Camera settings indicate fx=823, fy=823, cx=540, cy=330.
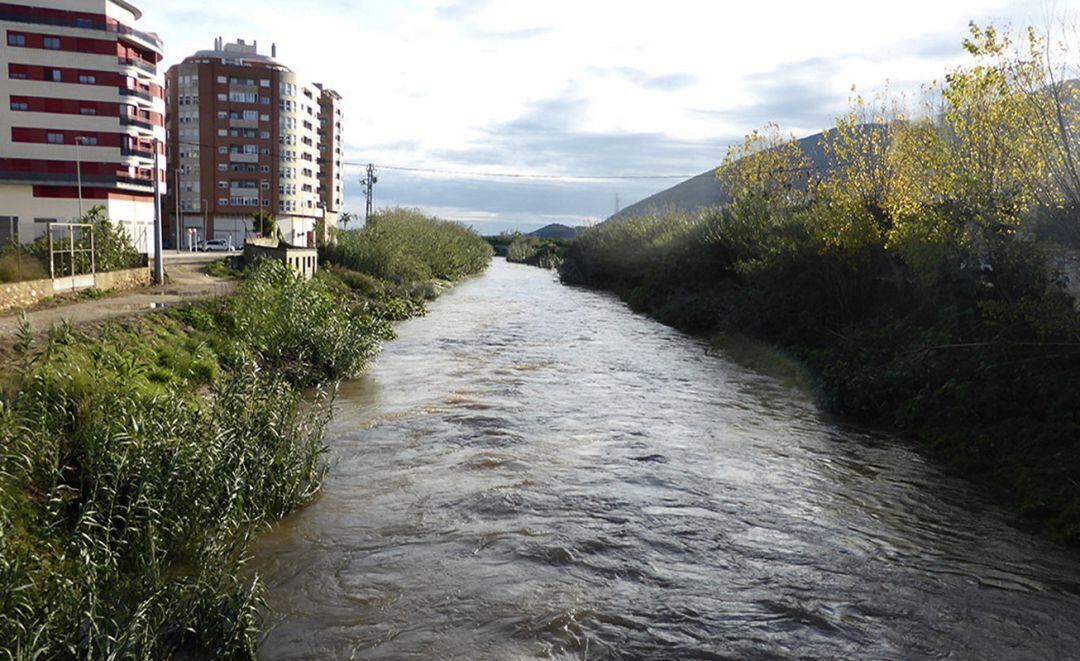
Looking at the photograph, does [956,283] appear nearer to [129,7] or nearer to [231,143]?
[129,7]

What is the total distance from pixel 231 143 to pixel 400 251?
49273 mm

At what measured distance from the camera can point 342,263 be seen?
41.6 meters

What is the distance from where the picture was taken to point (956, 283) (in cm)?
1505

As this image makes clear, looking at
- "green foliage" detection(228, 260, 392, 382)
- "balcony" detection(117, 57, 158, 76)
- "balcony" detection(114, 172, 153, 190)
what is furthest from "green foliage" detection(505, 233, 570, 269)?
"green foliage" detection(228, 260, 392, 382)

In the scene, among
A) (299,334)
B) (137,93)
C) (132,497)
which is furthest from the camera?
(137,93)

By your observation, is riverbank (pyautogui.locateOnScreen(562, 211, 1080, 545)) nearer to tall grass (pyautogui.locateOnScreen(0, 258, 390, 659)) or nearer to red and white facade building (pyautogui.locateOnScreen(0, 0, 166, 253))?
tall grass (pyautogui.locateOnScreen(0, 258, 390, 659))

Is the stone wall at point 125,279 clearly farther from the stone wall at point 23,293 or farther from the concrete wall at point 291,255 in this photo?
the concrete wall at point 291,255

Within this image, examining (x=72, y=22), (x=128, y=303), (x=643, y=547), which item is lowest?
(x=643, y=547)

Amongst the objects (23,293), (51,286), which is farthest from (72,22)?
(23,293)

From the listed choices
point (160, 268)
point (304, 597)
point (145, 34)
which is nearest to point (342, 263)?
point (160, 268)

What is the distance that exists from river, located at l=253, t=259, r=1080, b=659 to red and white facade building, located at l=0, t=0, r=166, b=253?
43.1 meters

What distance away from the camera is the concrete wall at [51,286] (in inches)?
690

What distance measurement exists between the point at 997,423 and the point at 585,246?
150 ft

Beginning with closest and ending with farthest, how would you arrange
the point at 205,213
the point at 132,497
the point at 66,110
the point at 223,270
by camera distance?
the point at 132,497, the point at 223,270, the point at 66,110, the point at 205,213
